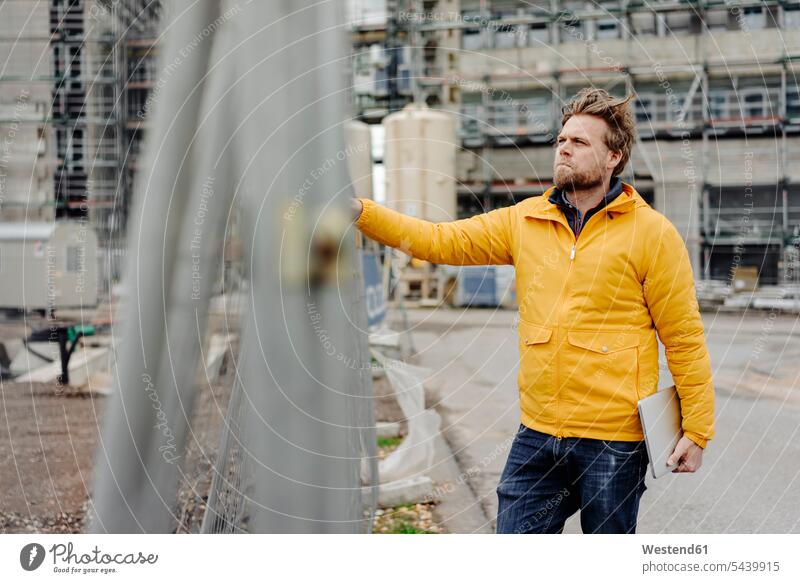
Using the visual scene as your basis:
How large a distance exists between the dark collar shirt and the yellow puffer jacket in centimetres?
1

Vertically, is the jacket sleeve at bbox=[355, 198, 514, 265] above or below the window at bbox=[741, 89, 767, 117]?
below

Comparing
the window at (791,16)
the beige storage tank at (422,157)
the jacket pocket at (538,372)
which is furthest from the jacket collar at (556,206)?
the window at (791,16)

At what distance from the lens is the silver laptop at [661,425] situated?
4.46ft

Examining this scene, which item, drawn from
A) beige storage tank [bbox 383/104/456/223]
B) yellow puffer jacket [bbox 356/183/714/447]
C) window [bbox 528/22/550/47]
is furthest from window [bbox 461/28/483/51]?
yellow puffer jacket [bbox 356/183/714/447]

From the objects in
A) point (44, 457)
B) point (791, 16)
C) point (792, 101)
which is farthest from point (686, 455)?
point (792, 101)

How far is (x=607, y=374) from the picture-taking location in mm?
1388

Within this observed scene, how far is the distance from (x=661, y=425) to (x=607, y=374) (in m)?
0.12

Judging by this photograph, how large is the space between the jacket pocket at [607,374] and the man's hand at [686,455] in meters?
0.10

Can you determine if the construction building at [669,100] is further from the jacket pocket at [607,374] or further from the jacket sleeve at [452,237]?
the jacket pocket at [607,374]

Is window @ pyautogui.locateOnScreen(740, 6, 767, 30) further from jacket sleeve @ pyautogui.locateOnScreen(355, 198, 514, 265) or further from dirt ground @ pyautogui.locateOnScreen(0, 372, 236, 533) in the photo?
jacket sleeve @ pyautogui.locateOnScreen(355, 198, 514, 265)
